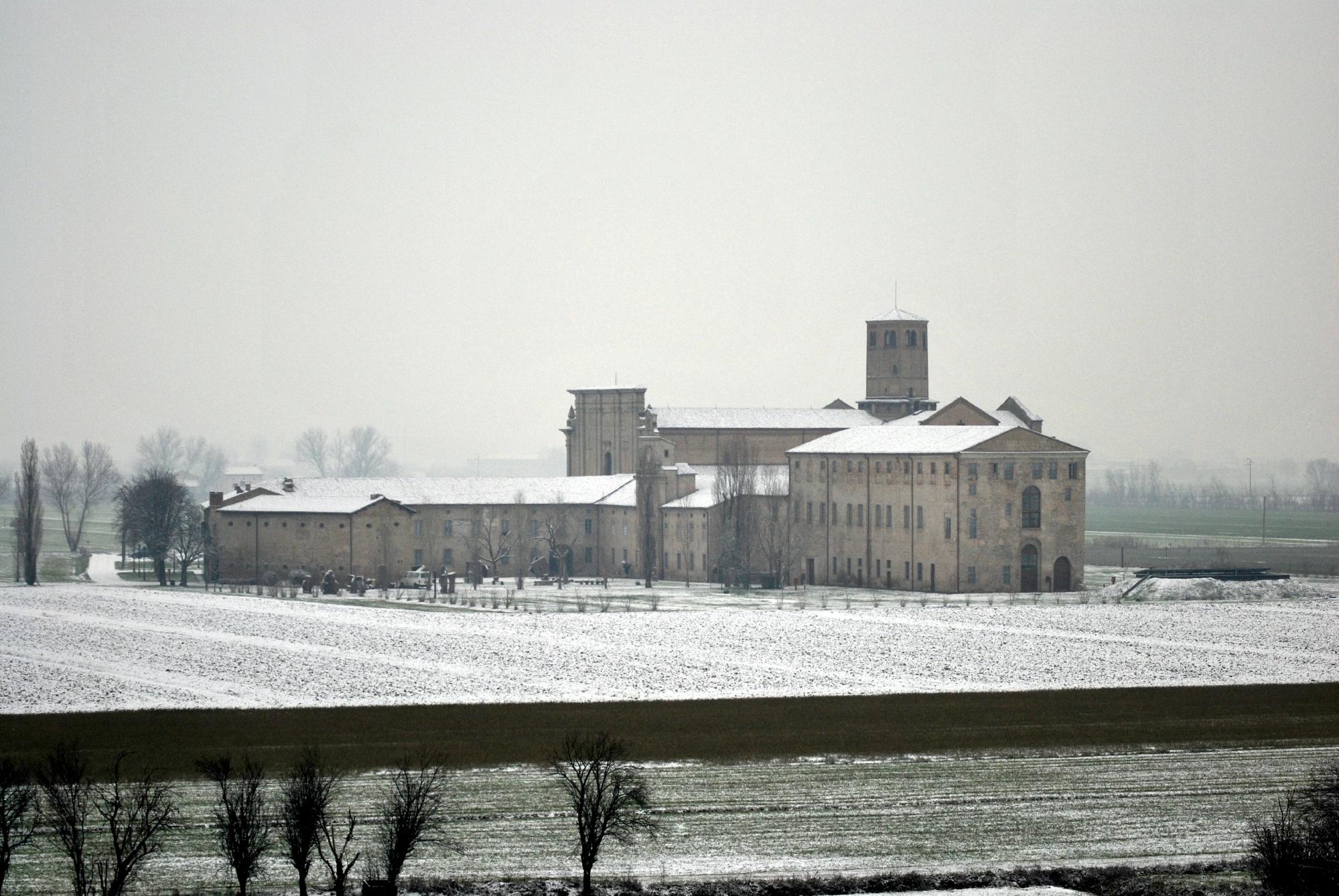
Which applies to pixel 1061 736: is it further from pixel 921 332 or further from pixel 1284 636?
pixel 921 332

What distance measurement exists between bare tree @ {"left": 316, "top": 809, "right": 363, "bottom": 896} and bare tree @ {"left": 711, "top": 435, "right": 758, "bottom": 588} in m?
49.4

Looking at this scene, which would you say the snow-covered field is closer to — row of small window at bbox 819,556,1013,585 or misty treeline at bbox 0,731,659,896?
row of small window at bbox 819,556,1013,585

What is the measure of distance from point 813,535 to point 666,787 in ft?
169

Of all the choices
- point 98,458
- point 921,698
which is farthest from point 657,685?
point 98,458

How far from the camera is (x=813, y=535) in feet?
280

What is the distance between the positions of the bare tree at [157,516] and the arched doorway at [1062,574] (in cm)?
3784

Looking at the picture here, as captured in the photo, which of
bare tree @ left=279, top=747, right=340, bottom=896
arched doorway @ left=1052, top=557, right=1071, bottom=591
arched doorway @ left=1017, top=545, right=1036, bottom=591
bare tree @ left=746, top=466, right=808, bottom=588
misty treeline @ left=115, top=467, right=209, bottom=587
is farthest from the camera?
misty treeline @ left=115, top=467, right=209, bottom=587

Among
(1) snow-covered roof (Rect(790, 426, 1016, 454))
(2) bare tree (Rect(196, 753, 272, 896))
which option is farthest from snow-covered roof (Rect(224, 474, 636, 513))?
(2) bare tree (Rect(196, 753, 272, 896))

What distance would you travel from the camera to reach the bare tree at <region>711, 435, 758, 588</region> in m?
81.7

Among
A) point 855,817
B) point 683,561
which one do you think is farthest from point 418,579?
point 855,817

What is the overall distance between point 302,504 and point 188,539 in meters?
7.67

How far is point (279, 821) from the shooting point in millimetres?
30344

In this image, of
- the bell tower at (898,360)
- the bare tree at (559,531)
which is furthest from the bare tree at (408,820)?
the bell tower at (898,360)

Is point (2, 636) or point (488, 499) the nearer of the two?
point (2, 636)
